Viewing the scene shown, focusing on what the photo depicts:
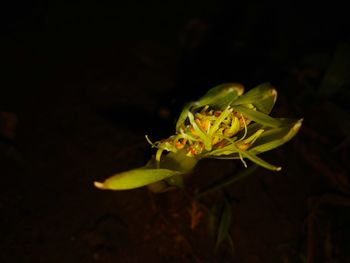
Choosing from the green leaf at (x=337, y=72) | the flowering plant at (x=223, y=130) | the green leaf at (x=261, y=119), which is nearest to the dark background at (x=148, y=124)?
the green leaf at (x=337, y=72)

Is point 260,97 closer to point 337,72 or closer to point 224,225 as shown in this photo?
point 224,225

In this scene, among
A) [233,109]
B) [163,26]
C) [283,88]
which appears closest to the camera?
[233,109]

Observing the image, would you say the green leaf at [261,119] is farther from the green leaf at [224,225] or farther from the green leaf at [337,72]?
the green leaf at [337,72]

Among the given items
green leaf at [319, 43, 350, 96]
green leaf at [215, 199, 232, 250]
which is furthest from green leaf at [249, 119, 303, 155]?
green leaf at [319, 43, 350, 96]

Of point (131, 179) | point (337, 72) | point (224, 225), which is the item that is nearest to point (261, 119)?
point (131, 179)

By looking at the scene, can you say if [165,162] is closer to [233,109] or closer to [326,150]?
[233,109]

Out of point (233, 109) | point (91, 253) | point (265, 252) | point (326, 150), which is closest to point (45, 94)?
point (91, 253)
